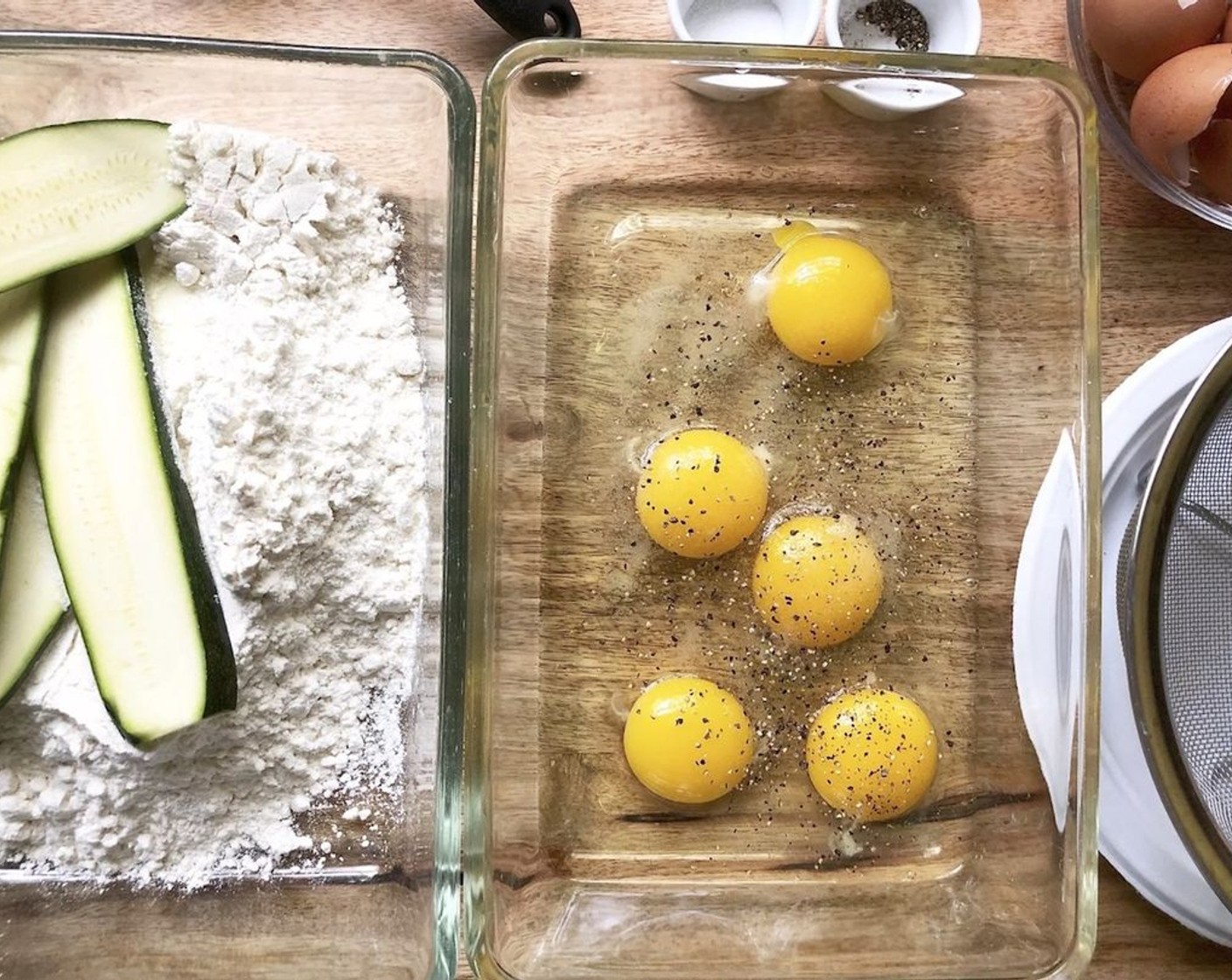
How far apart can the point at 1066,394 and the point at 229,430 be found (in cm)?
99

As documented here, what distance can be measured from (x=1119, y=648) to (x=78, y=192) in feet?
4.33

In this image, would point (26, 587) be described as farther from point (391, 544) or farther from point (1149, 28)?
point (1149, 28)

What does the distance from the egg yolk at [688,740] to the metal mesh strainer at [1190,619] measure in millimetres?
454

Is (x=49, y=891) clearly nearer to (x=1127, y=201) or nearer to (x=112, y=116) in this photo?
(x=112, y=116)

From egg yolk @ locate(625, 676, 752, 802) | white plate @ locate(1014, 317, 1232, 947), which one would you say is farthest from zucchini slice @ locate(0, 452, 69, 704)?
white plate @ locate(1014, 317, 1232, 947)

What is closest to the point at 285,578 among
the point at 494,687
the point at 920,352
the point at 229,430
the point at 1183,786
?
the point at 229,430

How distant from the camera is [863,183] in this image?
4.48ft

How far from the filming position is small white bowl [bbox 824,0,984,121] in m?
1.28

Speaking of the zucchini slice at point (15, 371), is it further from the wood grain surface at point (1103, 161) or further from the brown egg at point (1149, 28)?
the brown egg at point (1149, 28)

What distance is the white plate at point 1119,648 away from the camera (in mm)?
1295

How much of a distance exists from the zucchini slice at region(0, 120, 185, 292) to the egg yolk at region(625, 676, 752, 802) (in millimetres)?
802

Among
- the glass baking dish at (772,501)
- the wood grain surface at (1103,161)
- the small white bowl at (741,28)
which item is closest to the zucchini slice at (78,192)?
the wood grain surface at (1103,161)

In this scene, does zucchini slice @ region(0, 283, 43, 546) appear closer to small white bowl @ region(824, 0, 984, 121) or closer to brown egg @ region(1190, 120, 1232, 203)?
small white bowl @ region(824, 0, 984, 121)

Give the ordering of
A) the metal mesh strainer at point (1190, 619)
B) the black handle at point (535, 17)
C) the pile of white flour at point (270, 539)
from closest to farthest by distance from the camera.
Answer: the metal mesh strainer at point (1190, 619) < the pile of white flour at point (270, 539) < the black handle at point (535, 17)
